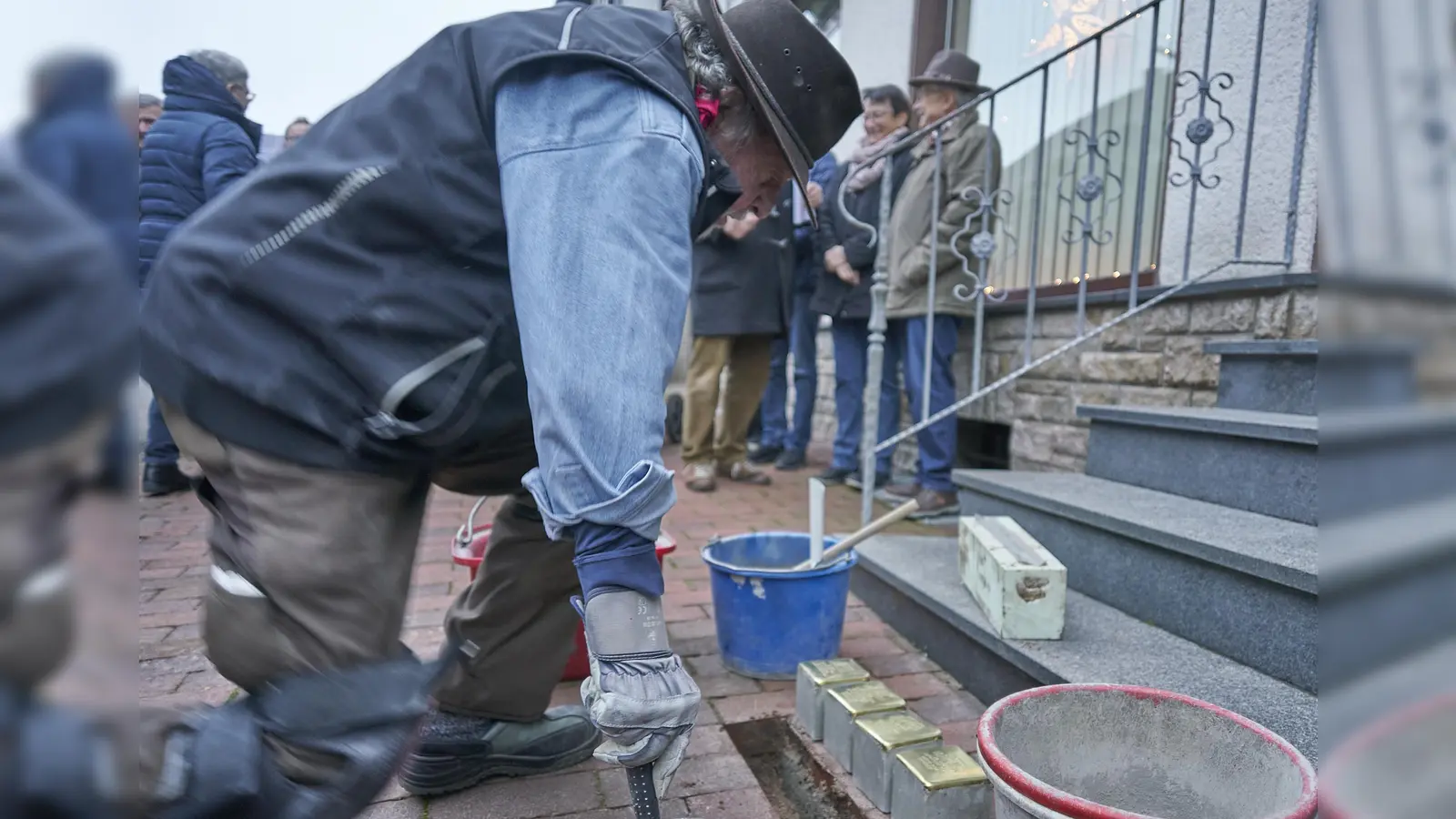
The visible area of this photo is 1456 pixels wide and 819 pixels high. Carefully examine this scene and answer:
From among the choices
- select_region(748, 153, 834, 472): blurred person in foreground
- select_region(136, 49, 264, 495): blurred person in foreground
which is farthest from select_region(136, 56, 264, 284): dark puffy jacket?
select_region(748, 153, 834, 472): blurred person in foreground

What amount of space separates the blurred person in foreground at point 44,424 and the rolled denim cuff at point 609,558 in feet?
2.13

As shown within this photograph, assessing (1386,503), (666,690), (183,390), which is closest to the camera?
(1386,503)

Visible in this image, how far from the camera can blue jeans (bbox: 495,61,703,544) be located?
3.11ft

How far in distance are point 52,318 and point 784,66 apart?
110 cm

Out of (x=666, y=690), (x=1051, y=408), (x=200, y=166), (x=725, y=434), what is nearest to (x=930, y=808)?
(x=666, y=690)

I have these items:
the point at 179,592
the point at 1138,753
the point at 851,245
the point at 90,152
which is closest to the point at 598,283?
the point at 90,152

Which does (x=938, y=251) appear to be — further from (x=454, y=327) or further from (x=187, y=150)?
(x=187, y=150)

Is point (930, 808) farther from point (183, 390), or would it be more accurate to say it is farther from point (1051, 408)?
point (1051, 408)

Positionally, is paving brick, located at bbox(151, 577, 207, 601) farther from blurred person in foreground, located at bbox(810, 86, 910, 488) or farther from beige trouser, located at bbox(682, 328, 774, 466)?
blurred person in foreground, located at bbox(810, 86, 910, 488)

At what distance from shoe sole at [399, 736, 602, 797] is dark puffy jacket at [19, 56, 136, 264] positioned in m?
1.59

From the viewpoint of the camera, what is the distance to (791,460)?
5238mm

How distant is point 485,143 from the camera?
1.12m

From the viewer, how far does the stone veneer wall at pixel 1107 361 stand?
2.74 m

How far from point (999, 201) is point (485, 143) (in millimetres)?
3641
